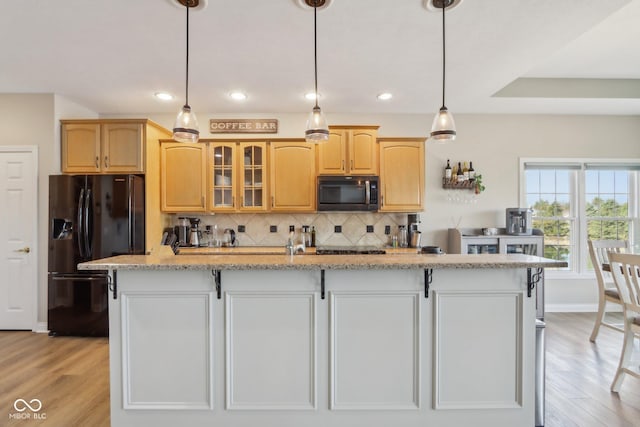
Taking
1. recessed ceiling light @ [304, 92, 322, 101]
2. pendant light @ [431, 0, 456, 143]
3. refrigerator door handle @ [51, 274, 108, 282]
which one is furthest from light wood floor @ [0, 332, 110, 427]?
recessed ceiling light @ [304, 92, 322, 101]

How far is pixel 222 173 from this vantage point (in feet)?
13.9

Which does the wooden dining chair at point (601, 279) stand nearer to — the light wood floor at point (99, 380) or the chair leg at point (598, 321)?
the chair leg at point (598, 321)

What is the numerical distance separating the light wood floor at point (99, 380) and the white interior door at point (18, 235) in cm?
26

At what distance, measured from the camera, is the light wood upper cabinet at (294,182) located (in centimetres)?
414

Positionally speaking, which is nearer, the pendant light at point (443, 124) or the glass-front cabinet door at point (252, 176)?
the pendant light at point (443, 124)

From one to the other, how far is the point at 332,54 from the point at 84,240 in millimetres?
3143

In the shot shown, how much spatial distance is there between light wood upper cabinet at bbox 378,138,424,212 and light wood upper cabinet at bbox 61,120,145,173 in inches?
111

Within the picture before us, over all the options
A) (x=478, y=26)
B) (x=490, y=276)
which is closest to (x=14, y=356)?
(x=490, y=276)

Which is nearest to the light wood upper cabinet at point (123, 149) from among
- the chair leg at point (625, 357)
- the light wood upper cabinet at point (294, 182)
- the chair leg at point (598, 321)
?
the light wood upper cabinet at point (294, 182)

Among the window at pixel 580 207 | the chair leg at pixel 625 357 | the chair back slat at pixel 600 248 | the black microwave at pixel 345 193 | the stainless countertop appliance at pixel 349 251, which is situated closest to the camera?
the chair leg at pixel 625 357

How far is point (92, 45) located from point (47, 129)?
1704mm

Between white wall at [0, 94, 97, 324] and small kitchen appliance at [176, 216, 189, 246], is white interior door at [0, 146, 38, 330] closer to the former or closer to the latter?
white wall at [0, 94, 97, 324]

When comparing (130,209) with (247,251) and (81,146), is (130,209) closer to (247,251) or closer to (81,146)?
(81,146)

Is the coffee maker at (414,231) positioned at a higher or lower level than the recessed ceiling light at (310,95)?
lower
